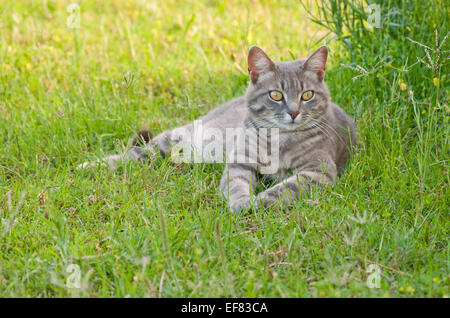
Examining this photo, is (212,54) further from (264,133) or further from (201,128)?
(264,133)

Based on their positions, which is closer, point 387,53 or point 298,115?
point 298,115

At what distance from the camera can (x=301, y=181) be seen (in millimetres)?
3090

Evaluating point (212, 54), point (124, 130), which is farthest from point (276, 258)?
point (212, 54)

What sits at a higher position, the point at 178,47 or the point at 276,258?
the point at 178,47

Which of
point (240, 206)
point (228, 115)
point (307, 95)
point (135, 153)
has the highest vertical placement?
point (307, 95)

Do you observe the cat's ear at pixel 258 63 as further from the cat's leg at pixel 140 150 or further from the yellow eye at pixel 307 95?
the cat's leg at pixel 140 150

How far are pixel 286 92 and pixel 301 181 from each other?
0.59 meters

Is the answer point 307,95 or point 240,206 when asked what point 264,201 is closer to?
point 240,206

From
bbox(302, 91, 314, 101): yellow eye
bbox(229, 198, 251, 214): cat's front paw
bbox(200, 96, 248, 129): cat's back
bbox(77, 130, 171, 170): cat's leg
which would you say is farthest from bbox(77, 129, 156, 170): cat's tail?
bbox(302, 91, 314, 101): yellow eye

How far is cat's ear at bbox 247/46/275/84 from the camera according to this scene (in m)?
3.34

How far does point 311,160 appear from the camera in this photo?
3.30 metres

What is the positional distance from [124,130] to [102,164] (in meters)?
0.59

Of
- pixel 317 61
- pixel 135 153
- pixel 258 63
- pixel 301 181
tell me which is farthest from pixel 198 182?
pixel 317 61
